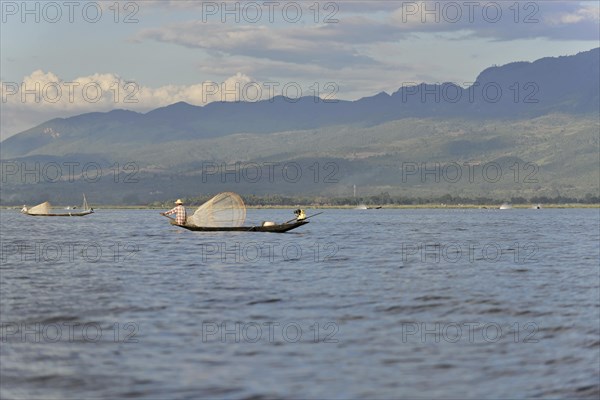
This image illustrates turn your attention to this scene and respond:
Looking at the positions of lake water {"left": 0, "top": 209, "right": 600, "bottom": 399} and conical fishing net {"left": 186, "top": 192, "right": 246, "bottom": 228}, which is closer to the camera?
lake water {"left": 0, "top": 209, "right": 600, "bottom": 399}

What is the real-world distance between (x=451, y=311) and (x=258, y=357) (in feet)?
43.0

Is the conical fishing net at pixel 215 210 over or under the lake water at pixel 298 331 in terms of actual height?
over

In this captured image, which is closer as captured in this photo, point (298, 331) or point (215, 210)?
point (298, 331)

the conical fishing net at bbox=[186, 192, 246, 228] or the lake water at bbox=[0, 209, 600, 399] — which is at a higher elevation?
the conical fishing net at bbox=[186, 192, 246, 228]

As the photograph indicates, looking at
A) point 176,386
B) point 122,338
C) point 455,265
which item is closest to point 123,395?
point 176,386

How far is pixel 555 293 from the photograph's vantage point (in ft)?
146

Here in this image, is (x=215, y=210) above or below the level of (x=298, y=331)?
above

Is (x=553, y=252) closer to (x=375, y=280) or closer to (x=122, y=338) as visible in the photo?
(x=375, y=280)

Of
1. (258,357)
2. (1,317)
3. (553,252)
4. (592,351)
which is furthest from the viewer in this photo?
Answer: (553,252)

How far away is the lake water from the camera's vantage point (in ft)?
77.6

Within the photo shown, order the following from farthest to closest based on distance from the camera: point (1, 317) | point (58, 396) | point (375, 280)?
point (375, 280)
point (1, 317)
point (58, 396)

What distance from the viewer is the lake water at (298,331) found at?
77.6ft

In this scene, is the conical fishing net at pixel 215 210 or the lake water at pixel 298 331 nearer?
the lake water at pixel 298 331

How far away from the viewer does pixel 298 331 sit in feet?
103
